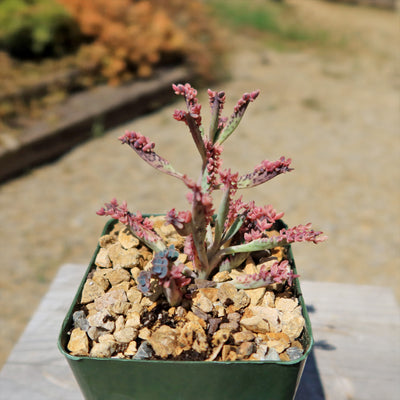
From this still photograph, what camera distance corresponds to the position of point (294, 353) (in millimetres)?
671

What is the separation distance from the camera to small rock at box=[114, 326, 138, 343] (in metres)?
0.70

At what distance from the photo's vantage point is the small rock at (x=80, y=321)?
711 mm

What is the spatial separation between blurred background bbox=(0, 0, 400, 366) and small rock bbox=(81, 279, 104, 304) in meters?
1.23

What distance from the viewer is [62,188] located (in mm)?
2648

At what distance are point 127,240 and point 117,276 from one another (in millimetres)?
89

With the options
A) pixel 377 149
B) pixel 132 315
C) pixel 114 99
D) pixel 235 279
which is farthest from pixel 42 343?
pixel 377 149

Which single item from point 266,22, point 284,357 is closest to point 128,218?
point 284,357

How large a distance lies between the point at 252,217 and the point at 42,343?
1.90 feet

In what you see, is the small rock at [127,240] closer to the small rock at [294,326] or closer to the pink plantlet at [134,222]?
the pink plantlet at [134,222]

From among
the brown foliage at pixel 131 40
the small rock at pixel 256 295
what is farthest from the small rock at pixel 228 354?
the brown foliage at pixel 131 40

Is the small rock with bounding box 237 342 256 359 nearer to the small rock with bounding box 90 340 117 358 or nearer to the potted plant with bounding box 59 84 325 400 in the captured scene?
the potted plant with bounding box 59 84 325 400

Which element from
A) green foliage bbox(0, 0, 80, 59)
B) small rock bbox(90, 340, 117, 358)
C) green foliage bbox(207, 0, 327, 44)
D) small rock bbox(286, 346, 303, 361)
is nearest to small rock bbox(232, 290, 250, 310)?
small rock bbox(286, 346, 303, 361)

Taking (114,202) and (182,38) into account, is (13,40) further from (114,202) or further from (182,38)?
(114,202)

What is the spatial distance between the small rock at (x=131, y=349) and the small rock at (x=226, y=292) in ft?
0.52
